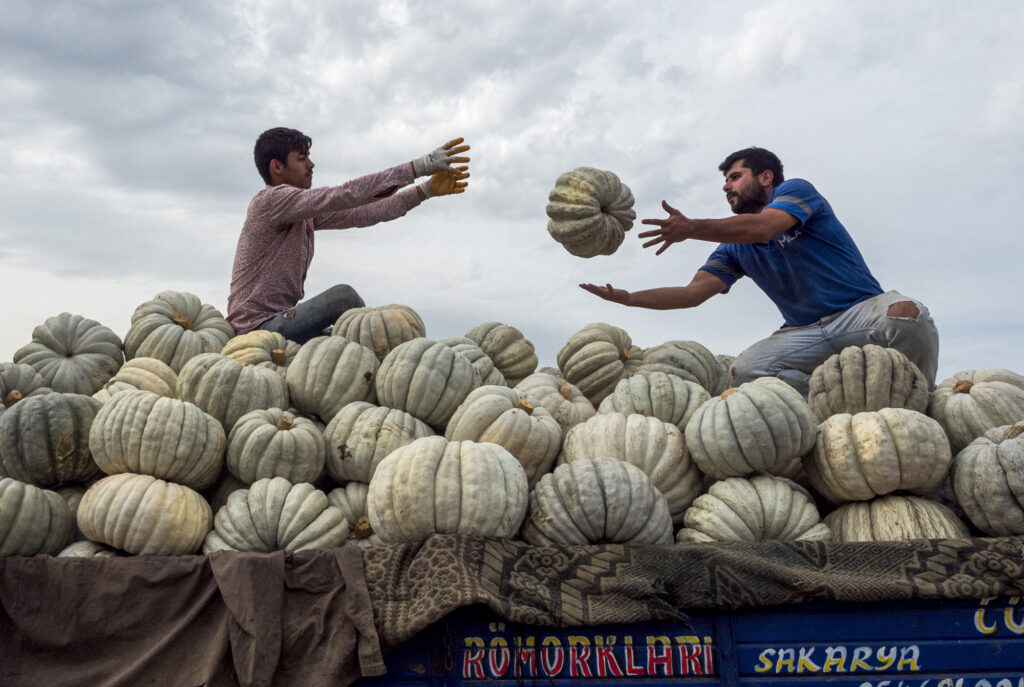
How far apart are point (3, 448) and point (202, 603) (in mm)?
1778

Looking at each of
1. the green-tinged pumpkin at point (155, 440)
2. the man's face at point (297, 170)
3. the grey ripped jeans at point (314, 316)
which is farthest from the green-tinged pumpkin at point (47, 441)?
the man's face at point (297, 170)

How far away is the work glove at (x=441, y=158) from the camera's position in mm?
6809

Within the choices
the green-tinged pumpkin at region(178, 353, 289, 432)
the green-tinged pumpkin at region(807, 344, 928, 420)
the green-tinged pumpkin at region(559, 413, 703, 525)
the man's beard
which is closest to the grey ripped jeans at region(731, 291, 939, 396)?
the man's beard

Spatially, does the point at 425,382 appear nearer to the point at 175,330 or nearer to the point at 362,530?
the point at 362,530

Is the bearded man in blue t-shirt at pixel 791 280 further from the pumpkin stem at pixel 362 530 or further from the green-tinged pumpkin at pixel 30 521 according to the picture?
the green-tinged pumpkin at pixel 30 521

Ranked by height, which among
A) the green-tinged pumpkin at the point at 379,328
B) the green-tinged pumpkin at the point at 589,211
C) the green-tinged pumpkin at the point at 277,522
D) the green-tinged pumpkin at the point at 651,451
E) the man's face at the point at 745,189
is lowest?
the green-tinged pumpkin at the point at 277,522

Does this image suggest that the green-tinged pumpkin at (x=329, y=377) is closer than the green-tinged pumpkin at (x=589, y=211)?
Yes

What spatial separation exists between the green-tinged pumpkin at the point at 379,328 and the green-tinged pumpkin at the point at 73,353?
6.92 ft

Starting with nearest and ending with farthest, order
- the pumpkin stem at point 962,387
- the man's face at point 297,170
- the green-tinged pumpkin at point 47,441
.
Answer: the green-tinged pumpkin at point 47,441 < the pumpkin stem at point 962,387 < the man's face at point 297,170

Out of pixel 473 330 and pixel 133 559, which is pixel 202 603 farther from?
pixel 473 330

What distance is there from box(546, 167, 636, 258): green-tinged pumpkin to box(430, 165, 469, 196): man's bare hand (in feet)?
3.03

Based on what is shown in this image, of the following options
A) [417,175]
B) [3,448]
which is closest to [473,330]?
[417,175]

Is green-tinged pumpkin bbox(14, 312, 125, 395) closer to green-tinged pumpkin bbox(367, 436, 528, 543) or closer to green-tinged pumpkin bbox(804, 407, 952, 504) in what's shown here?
green-tinged pumpkin bbox(367, 436, 528, 543)

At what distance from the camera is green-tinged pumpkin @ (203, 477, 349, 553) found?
4184 millimetres
